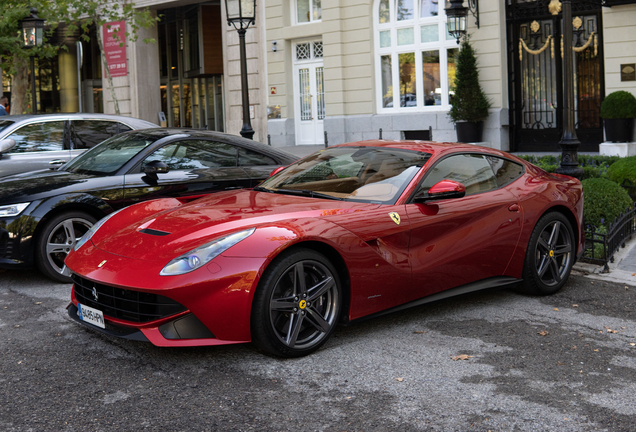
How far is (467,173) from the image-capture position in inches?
232

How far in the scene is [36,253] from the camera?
22.2 ft

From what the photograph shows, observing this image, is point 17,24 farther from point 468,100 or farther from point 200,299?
point 200,299

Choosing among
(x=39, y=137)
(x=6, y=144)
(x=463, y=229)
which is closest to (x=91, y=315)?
(x=463, y=229)

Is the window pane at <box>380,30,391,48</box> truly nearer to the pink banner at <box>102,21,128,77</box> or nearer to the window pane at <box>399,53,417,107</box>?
the window pane at <box>399,53,417,107</box>

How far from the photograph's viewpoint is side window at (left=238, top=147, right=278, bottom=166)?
8141mm

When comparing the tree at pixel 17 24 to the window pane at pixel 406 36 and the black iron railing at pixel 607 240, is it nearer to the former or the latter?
the window pane at pixel 406 36

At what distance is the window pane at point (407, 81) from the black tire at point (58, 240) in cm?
1510

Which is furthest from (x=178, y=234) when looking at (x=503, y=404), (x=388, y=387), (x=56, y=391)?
(x=503, y=404)

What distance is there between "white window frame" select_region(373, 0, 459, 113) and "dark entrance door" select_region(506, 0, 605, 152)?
1892 mm

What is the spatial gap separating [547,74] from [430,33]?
11.8 ft

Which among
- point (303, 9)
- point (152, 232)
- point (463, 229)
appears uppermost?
point (303, 9)

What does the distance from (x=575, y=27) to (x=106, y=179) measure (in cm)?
1397

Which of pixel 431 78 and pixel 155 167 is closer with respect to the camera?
pixel 155 167

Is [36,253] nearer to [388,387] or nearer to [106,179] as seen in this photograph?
[106,179]
